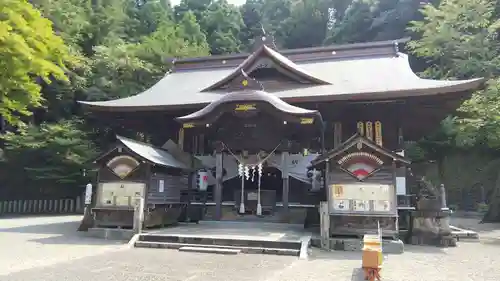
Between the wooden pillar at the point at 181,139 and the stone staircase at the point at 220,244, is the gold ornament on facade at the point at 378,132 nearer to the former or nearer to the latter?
the stone staircase at the point at 220,244

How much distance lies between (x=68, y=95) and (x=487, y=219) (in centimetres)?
2310

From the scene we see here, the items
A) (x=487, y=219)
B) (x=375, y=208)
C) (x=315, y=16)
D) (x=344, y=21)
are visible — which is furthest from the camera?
Result: (x=315, y=16)

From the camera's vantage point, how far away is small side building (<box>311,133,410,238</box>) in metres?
9.24

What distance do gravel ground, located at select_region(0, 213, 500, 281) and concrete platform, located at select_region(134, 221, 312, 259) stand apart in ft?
1.31

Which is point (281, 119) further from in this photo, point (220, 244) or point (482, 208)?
point (482, 208)

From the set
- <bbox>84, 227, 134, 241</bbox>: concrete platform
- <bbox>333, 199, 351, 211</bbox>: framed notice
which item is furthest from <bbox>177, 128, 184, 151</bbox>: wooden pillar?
<bbox>333, 199, 351, 211</bbox>: framed notice

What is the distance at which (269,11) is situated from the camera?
4356 cm

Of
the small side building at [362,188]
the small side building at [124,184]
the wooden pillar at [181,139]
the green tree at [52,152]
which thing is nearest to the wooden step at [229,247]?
the small side building at [124,184]

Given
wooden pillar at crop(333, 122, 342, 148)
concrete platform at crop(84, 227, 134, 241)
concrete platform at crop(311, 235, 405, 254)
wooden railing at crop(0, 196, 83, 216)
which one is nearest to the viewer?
concrete platform at crop(311, 235, 405, 254)

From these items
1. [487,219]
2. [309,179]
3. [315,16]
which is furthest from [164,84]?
[315,16]

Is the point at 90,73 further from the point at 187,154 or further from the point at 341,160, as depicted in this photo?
the point at 341,160

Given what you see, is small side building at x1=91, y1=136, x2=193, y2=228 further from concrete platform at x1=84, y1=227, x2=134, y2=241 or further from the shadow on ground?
the shadow on ground

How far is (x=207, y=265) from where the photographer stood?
7.02m

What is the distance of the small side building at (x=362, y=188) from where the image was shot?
9242mm
